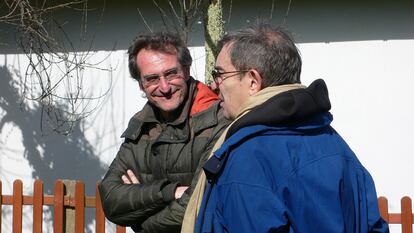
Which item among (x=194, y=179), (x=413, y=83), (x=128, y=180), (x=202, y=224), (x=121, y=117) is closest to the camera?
(x=202, y=224)

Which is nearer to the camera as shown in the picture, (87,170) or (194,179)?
(194,179)

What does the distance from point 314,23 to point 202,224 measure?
16.4 feet

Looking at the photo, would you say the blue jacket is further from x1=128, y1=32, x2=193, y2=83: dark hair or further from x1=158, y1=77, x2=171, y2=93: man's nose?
x1=128, y1=32, x2=193, y2=83: dark hair

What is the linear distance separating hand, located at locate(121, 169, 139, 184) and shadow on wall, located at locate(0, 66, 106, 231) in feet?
14.4

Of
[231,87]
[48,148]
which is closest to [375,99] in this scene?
[48,148]

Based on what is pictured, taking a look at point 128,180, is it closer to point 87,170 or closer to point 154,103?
point 154,103

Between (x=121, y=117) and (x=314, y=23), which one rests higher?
(x=314, y=23)

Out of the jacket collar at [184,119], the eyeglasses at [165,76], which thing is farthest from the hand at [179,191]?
the eyeglasses at [165,76]

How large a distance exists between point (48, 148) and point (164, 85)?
4.97 metres

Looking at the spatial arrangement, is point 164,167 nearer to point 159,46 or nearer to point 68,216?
point 159,46

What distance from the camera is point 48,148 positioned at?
760 centimetres

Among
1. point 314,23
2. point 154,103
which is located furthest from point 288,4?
point 154,103

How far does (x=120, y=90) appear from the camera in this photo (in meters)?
7.34

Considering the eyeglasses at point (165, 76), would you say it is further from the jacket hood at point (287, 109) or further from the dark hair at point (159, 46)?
the jacket hood at point (287, 109)
